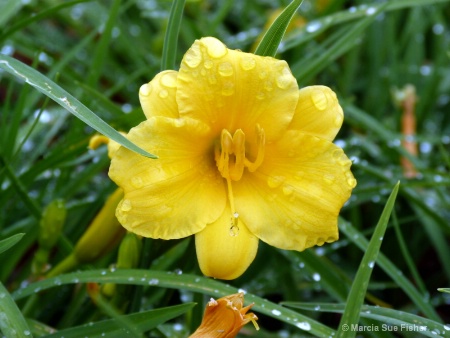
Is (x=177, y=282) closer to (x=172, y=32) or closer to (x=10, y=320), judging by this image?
(x=10, y=320)

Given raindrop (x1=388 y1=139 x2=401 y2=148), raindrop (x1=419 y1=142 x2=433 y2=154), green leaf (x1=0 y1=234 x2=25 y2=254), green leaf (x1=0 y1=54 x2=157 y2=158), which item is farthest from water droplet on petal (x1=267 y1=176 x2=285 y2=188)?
raindrop (x1=419 y1=142 x2=433 y2=154)

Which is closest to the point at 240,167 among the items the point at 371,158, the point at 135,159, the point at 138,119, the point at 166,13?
the point at 135,159

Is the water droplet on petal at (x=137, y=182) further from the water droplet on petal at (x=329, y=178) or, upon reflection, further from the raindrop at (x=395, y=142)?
the raindrop at (x=395, y=142)

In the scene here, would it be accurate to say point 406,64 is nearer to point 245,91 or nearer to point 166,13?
point 166,13

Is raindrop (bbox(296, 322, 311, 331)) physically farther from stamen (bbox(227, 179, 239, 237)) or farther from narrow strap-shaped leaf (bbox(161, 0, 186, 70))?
narrow strap-shaped leaf (bbox(161, 0, 186, 70))

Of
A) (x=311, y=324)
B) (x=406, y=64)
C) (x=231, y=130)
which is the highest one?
(x=231, y=130)

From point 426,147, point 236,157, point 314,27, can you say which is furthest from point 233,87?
point 426,147
